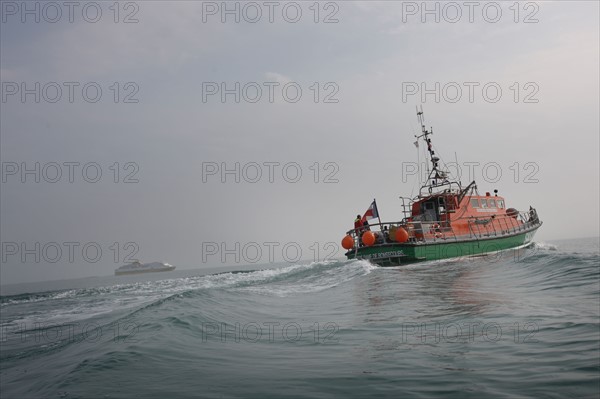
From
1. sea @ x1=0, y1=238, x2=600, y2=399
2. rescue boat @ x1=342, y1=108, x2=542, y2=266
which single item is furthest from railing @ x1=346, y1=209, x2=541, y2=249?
sea @ x1=0, y1=238, x2=600, y2=399

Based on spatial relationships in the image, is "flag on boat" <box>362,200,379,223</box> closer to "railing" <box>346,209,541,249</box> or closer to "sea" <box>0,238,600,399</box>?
"railing" <box>346,209,541,249</box>

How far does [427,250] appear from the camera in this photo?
18.8m

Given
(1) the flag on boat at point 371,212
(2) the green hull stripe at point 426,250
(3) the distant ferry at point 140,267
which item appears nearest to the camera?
(2) the green hull stripe at point 426,250

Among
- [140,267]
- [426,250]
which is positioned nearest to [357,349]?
[426,250]

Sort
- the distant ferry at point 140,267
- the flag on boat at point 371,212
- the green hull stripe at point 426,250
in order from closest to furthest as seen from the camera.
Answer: the green hull stripe at point 426,250
the flag on boat at point 371,212
the distant ferry at point 140,267

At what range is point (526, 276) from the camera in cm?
969

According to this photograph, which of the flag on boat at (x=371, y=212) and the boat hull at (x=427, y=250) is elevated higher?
the flag on boat at (x=371, y=212)

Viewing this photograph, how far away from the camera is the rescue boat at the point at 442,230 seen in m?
18.9

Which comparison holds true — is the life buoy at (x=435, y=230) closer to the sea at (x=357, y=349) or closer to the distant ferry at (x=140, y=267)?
the sea at (x=357, y=349)

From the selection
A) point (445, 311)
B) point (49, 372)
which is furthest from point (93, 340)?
point (445, 311)

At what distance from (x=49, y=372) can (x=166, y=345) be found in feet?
5.50

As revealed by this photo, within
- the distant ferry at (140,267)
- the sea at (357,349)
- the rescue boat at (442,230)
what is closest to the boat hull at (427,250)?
the rescue boat at (442,230)

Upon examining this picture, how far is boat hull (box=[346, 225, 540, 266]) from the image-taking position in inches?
731

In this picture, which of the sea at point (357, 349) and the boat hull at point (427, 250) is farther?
the boat hull at point (427, 250)
